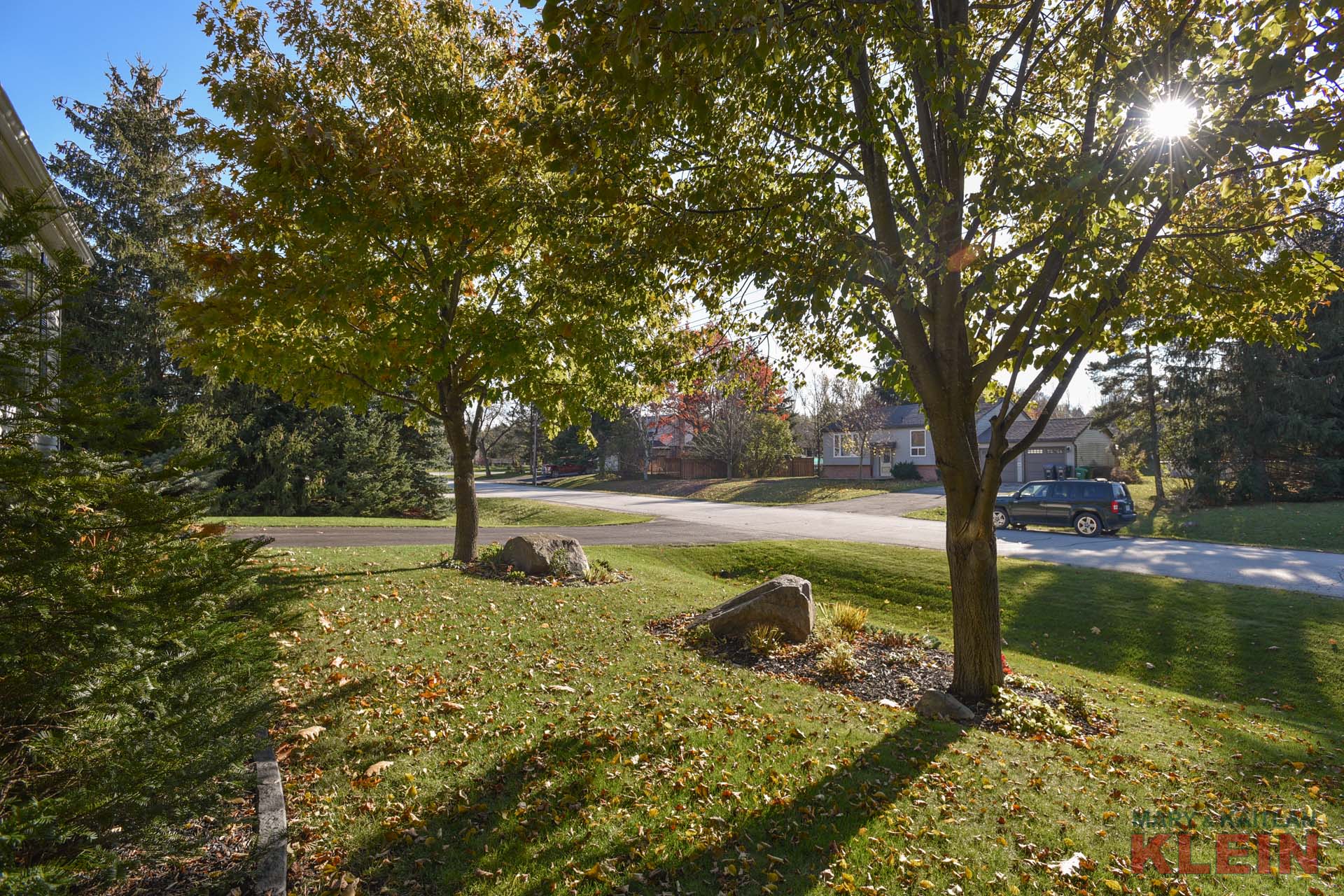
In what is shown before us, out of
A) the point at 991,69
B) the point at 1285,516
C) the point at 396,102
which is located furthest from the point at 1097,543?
the point at 396,102

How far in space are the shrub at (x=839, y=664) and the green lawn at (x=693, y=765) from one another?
0.76m

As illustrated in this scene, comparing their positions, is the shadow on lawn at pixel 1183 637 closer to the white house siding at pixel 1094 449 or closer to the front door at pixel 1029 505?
the front door at pixel 1029 505

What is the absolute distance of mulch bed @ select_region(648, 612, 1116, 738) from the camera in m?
6.84

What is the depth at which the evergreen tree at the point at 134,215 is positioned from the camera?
75.8 ft

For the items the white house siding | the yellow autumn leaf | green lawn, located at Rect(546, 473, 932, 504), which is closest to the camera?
the yellow autumn leaf

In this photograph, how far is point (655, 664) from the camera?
746 cm

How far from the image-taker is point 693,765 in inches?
192

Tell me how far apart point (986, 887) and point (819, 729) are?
6.99 feet

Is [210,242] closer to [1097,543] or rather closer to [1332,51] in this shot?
[1332,51]

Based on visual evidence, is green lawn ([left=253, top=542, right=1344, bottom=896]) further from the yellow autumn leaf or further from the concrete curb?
the concrete curb

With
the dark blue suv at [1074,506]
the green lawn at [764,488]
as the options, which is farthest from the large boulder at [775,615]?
the green lawn at [764,488]

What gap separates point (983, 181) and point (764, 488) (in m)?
34.8

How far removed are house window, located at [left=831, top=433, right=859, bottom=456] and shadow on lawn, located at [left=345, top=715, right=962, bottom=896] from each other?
4670 cm

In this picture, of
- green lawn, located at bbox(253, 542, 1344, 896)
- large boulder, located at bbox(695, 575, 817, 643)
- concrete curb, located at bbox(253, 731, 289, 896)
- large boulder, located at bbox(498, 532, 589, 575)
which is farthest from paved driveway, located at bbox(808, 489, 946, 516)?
concrete curb, located at bbox(253, 731, 289, 896)
